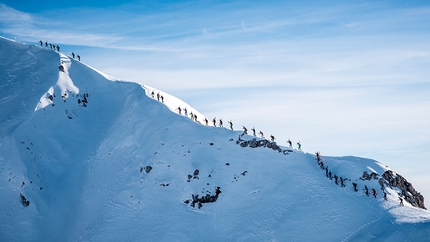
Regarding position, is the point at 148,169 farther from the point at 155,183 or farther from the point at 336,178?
the point at 336,178

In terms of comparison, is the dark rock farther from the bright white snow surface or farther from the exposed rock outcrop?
the exposed rock outcrop

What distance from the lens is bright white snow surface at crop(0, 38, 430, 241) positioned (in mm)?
48469

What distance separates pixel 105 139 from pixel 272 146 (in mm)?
31077

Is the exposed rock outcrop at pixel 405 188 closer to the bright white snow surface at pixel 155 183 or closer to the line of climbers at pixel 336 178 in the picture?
the bright white snow surface at pixel 155 183

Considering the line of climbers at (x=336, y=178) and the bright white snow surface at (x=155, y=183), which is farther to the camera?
the line of climbers at (x=336, y=178)

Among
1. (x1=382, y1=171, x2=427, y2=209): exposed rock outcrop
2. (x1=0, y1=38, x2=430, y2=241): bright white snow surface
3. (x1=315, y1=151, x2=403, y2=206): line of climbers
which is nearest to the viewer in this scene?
(x1=0, y1=38, x2=430, y2=241): bright white snow surface

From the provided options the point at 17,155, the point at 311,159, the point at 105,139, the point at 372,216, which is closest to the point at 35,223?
the point at 17,155

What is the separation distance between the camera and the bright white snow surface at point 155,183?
48469mm

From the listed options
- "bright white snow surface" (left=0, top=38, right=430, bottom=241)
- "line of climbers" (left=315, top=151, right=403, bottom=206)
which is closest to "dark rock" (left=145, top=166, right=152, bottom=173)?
"bright white snow surface" (left=0, top=38, right=430, bottom=241)

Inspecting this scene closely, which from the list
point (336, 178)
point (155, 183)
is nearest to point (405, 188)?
point (336, 178)

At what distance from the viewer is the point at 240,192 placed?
5519 centimetres

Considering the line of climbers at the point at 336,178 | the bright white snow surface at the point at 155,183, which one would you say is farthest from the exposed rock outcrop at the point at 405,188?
the line of climbers at the point at 336,178

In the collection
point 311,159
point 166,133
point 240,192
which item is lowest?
point 240,192

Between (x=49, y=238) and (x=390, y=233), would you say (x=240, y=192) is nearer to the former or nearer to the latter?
(x=390, y=233)
